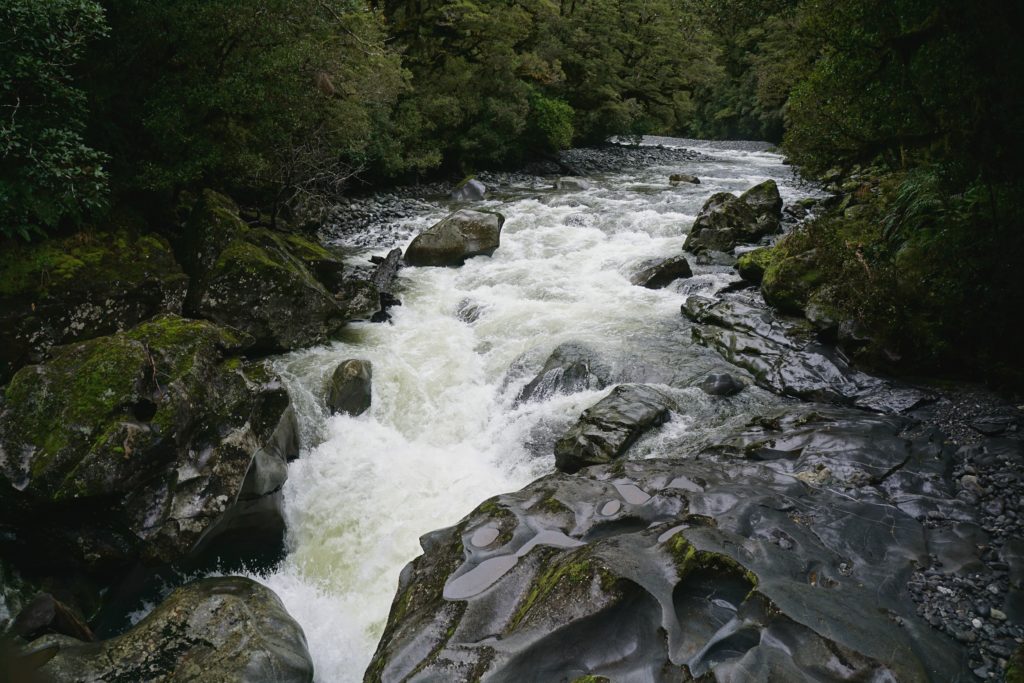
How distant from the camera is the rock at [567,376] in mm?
8742

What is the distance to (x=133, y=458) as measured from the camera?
5.99 metres

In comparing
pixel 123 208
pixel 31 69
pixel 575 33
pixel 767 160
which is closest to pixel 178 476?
pixel 31 69

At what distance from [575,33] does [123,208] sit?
2531 cm

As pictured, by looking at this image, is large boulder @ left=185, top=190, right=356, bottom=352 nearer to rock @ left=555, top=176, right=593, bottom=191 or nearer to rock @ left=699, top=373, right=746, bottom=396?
rock @ left=699, top=373, right=746, bottom=396

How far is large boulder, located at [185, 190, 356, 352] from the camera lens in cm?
896

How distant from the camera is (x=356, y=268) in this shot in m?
12.2

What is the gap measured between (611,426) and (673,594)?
337 centimetres

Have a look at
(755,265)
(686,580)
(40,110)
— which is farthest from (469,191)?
(686,580)

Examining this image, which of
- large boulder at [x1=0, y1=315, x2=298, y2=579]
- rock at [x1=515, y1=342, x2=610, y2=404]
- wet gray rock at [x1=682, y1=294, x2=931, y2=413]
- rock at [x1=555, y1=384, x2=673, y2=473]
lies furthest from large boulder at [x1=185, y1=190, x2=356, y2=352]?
→ wet gray rock at [x1=682, y1=294, x2=931, y2=413]

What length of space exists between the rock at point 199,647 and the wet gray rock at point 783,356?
6.85m

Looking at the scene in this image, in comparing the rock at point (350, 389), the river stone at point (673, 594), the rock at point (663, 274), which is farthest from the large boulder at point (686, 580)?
the rock at point (663, 274)

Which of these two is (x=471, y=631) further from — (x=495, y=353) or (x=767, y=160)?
(x=767, y=160)

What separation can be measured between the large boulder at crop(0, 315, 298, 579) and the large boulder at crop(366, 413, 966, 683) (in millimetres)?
2486

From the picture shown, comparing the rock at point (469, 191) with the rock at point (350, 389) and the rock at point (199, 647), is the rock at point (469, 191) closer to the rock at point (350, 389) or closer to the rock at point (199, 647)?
the rock at point (350, 389)
